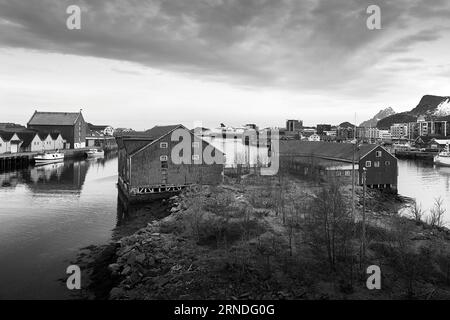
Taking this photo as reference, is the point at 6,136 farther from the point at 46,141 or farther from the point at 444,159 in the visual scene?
the point at 444,159

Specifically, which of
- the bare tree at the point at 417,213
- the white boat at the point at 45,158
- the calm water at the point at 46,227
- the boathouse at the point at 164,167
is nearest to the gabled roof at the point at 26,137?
the white boat at the point at 45,158

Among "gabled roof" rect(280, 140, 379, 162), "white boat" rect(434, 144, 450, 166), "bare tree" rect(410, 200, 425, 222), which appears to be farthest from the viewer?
"white boat" rect(434, 144, 450, 166)

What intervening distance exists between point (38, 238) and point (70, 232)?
202 cm

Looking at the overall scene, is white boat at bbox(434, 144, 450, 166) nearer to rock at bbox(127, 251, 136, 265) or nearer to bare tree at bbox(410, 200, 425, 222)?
bare tree at bbox(410, 200, 425, 222)

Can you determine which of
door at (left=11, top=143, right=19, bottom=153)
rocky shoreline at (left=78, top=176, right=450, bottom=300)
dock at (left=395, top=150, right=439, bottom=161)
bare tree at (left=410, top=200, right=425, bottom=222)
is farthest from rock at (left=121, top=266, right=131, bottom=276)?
dock at (left=395, top=150, right=439, bottom=161)

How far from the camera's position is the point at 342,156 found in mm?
46250

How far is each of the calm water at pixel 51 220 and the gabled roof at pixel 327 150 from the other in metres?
7.30

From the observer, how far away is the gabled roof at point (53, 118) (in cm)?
9606

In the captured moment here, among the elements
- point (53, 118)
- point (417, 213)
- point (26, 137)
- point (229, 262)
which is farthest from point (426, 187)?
point (53, 118)

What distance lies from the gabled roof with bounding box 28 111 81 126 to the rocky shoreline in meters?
82.2

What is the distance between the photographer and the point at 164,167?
37469mm

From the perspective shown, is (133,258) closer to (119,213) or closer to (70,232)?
(70,232)

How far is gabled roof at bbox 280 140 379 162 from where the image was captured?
44.1 meters
